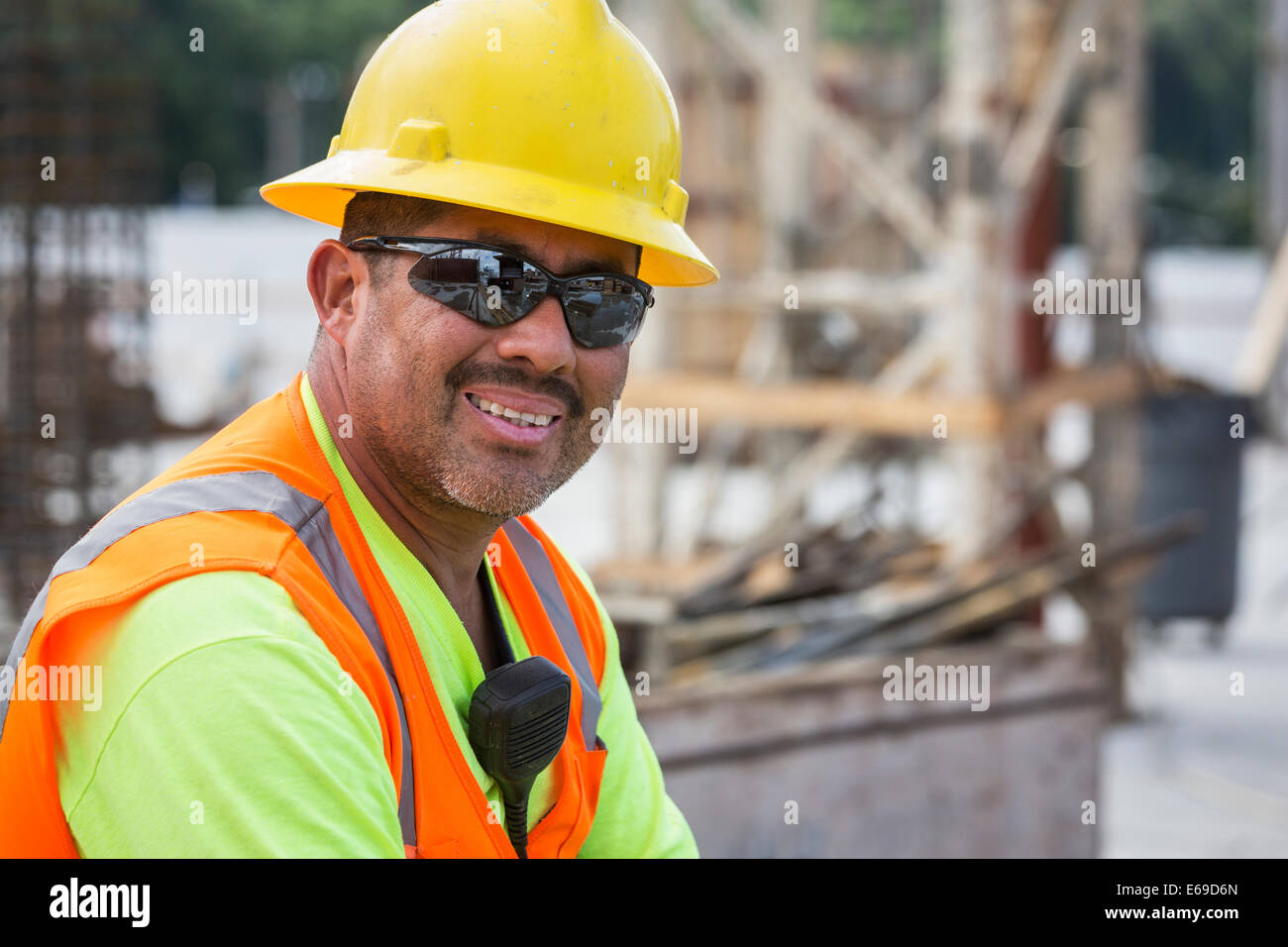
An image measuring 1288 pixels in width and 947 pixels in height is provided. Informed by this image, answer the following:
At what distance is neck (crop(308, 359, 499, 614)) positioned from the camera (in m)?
1.78

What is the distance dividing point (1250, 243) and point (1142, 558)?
1525 inches

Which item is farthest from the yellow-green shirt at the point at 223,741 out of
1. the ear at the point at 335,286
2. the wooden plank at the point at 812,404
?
the wooden plank at the point at 812,404

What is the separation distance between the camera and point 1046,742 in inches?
181

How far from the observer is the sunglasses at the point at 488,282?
170 cm

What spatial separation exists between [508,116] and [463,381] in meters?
0.32

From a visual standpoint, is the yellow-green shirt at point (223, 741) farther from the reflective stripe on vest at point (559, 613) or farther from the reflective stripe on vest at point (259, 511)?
the reflective stripe on vest at point (559, 613)

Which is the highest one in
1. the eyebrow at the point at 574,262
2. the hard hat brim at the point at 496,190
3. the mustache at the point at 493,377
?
the hard hat brim at the point at 496,190

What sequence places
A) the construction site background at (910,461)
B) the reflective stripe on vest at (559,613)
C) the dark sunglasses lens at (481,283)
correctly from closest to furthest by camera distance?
the dark sunglasses lens at (481,283)
the reflective stripe on vest at (559,613)
the construction site background at (910,461)

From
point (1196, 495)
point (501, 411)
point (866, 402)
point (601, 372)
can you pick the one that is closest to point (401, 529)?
point (501, 411)

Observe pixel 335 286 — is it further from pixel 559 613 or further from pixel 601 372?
pixel 559 613

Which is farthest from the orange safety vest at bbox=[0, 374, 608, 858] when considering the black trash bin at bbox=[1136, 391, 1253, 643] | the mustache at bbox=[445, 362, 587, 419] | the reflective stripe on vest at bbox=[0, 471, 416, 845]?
the black trash bin at bbox=[1136, 391, 1253, 643]

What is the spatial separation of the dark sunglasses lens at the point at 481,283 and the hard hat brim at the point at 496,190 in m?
0.06
